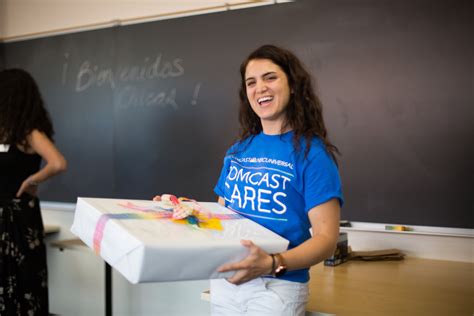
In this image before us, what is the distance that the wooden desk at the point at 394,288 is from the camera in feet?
4.94

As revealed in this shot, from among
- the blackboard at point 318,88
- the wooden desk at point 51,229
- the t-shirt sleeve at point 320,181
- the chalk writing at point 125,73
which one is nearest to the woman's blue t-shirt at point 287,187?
the t-shirt sleeve at point 320,181

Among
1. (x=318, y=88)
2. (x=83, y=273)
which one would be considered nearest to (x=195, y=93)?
(x=318, y=88)

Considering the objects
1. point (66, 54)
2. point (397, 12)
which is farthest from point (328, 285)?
point (66, 54)

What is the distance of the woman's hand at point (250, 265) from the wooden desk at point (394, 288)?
45cm

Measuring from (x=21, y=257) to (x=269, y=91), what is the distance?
5.57ft

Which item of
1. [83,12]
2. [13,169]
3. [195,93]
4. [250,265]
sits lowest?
[250,265]

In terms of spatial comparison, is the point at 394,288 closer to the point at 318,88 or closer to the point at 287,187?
the point at 287,187

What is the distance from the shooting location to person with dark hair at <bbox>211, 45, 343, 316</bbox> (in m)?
1.17

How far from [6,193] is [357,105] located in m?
1.71

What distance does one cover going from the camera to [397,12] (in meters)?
2.19

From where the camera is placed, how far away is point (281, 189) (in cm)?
125

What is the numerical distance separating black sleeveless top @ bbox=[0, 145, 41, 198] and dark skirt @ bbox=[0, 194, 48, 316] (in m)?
0.05

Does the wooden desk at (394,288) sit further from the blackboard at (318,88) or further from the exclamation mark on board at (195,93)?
the exclamation mark on board at (195,93)

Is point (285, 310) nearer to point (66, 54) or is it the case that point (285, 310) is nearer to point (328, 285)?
point (328, 285)
